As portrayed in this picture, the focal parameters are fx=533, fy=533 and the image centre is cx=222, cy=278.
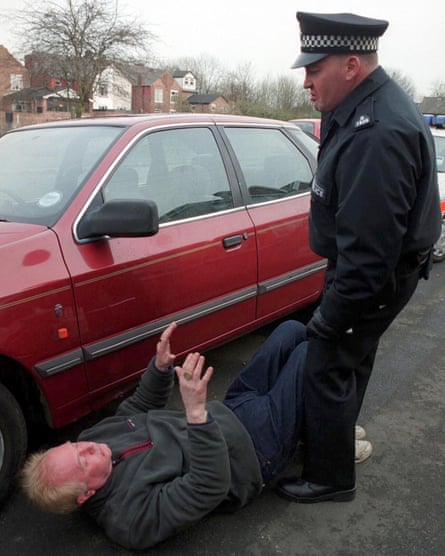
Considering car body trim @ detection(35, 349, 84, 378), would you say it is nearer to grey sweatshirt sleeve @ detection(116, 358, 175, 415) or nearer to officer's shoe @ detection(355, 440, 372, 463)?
grey sweatshirt sleeve @ detection(116, 358, 175, 415)

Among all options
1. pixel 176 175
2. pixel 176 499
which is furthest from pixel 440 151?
pixel 176 499

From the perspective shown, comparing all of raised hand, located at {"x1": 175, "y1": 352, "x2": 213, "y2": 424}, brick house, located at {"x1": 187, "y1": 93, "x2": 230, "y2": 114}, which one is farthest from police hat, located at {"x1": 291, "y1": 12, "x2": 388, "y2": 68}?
brick house, located at {"x1": 187, "y1": 93, "x2": 230, "y2": 114}

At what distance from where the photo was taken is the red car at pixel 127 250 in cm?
227

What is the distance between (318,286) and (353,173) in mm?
2233

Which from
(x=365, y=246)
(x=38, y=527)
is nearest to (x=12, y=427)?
(x=38, y=527)

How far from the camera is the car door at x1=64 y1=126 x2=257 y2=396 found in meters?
2.48

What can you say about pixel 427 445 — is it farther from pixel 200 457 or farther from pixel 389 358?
pixel 200 457

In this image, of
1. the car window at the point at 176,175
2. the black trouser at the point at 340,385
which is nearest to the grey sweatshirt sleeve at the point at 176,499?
the black trouser at the point at 340,385

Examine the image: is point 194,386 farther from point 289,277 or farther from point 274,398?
point 289,277

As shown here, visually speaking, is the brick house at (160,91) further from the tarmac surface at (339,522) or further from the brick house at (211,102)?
the tarmac surface at (339,522)

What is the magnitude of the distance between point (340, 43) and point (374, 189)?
54 centimetres

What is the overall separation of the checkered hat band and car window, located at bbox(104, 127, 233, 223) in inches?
47.7

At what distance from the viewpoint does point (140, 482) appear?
204 centimetres

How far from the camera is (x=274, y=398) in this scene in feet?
7.97
